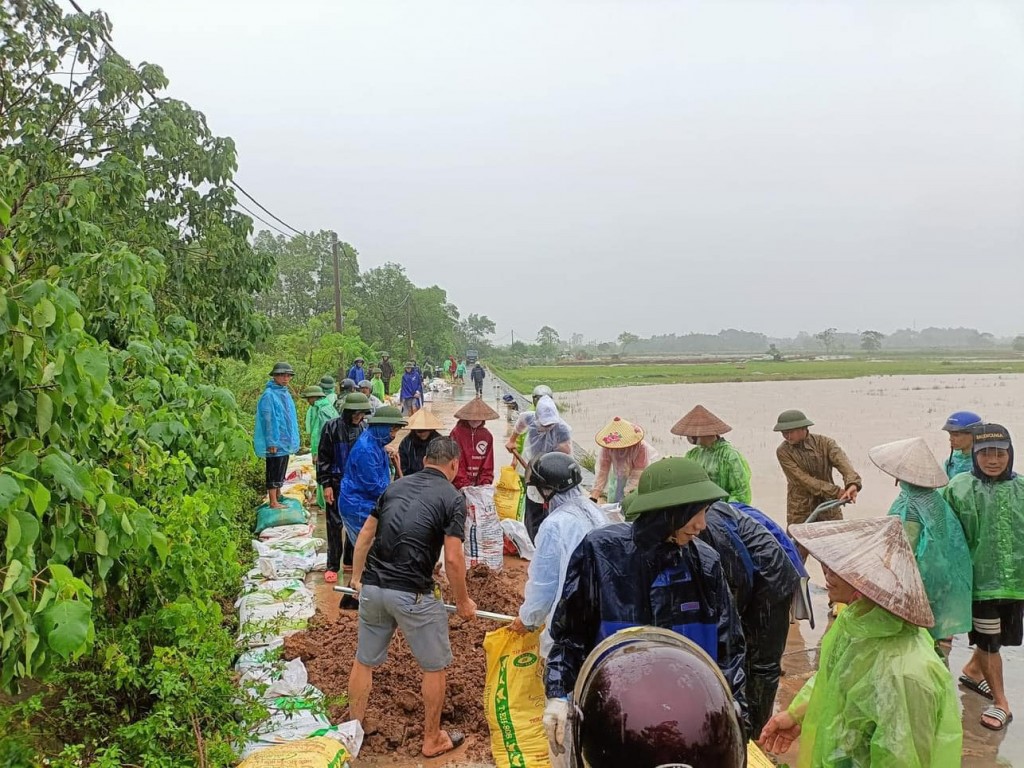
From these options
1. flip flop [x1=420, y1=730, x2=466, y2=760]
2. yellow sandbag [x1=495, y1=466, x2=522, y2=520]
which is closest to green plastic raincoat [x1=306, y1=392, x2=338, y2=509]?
yellow sandbag [x1=495, y1=466, x2=522, y2=520]

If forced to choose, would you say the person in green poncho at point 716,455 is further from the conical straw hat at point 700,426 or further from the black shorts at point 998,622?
the black shorts at point 998,622

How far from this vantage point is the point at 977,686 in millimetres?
4207

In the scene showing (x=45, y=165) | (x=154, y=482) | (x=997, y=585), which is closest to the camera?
(x=154, y=482)

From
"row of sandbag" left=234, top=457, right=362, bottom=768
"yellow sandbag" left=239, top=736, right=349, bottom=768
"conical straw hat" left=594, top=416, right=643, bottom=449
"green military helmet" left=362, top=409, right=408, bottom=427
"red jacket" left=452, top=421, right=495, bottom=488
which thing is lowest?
"row of sandbag" left=234, top=457, right=362, bottom=768

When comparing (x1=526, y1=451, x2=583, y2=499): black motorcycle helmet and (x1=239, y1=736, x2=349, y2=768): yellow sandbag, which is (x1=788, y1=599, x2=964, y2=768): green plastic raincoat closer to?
(x1=526, y1=451, x2=583, y2=499): black motorcycle helmet

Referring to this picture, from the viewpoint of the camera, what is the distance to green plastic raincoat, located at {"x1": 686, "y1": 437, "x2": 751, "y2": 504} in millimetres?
4707

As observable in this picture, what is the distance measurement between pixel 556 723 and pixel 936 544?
2618 mm

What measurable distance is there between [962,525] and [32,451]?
14.3 feet

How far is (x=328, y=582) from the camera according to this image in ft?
19.7

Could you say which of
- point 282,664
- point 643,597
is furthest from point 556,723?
point 282,664

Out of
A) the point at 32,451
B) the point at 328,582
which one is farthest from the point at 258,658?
the point at 32,451

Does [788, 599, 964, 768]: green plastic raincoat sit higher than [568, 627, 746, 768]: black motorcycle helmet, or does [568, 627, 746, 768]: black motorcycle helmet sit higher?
[568, 627, 746, 768]: black motorcycle helmet

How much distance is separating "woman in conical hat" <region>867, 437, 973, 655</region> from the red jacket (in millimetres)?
3366

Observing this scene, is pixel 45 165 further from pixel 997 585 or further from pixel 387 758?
pixel 997 585
